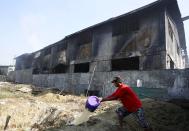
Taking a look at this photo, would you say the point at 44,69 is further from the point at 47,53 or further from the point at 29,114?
the point at 29,114

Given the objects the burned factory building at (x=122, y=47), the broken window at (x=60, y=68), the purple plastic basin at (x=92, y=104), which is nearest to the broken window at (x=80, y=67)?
the burned factory building at (x=122, y=47)

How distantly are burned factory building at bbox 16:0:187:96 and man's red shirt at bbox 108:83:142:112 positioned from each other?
7.26 metres

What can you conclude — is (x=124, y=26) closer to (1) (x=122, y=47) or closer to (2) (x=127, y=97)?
(1) (x=122, y=47)

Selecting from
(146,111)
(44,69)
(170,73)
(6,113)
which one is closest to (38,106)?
(6,113)

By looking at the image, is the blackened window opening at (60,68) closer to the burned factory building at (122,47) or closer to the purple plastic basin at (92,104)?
the burned factory building at (122,47)

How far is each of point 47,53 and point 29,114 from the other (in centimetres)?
1612

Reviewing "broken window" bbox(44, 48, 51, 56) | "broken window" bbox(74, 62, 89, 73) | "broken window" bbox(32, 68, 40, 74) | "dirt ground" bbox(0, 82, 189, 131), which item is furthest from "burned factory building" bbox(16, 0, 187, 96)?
"dirt ground" bbox(0, 82, 189, 131)

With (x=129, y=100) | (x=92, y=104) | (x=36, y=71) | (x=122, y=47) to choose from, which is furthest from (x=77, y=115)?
(x=36, y=71)

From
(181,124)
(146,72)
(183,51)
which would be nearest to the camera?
(181,124)

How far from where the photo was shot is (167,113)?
28.4ft

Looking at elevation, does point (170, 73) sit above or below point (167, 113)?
A: above

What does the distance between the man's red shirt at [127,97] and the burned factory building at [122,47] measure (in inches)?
286

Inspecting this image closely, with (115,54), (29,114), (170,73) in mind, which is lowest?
(29,114)

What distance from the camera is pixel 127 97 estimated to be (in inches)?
222
